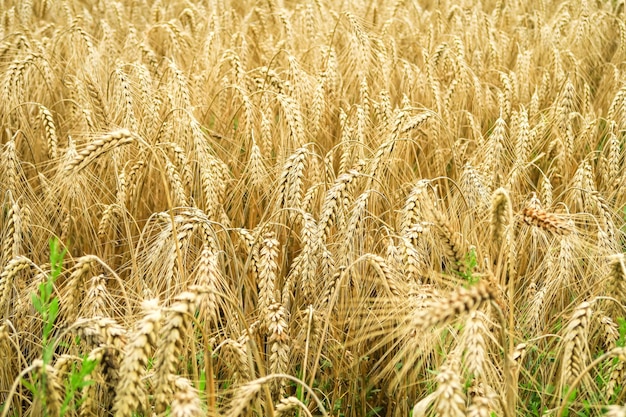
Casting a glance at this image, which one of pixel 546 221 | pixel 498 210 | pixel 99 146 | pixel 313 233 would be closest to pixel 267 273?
pixel 313 233

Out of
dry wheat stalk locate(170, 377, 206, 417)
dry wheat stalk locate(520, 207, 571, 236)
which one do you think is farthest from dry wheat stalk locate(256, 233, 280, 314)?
dry wheat stalk locate(520, 207, 571, 236)

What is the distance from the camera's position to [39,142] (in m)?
3.33

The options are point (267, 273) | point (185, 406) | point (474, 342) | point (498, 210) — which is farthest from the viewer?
point (267, 273)

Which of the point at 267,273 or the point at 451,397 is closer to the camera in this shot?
the point at 451,397

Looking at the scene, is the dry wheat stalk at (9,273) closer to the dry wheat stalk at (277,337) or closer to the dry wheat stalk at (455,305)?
the dry wheat stalk at (277,337)

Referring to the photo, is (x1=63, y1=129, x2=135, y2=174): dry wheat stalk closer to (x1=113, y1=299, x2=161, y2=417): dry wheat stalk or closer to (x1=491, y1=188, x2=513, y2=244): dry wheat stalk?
(x1=113, y1=299, x2=161, y2=417): dry wheat stalk

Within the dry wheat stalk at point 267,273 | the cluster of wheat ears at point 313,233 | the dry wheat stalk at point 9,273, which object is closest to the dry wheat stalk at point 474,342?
the cluster of wheat ears at point 313,233

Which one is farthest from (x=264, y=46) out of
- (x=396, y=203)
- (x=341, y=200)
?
(x=341, y=200)

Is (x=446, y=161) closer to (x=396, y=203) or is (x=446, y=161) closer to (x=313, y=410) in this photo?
(x=396, y=203)

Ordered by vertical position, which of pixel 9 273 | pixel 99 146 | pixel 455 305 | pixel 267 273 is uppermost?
pixel 99 146

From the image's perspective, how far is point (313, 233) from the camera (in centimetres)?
211

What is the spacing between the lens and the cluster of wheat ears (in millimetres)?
1624

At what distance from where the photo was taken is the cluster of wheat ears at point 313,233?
1.62 meters

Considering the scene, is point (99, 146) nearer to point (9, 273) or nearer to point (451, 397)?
point (9, 273)
